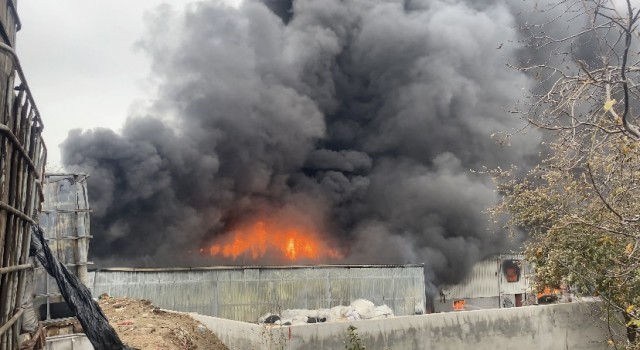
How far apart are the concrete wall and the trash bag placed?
308 cm

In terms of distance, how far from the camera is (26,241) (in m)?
6.09

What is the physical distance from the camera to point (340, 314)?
20.1 m

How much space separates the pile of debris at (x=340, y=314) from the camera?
63.0 ft

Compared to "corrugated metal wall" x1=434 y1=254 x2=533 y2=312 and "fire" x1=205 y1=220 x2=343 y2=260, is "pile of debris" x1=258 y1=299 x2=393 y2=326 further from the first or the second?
"fire" x1=205 y1=220 x2=343 y2=260

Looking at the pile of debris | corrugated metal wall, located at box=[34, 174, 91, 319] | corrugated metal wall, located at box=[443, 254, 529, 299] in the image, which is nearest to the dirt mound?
corrugated metal wall, located at box=[34, 174, 91, 319]

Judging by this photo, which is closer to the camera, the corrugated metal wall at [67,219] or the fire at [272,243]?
the corrugated metal wall at [67,219]

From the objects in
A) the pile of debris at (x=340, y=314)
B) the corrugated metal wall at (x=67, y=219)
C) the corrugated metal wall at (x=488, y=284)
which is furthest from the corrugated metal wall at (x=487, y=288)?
the corrugated metal wall at (x=67, y=219)

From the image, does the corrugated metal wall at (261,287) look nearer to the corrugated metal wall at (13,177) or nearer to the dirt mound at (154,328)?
the dirt mound at (154,328)

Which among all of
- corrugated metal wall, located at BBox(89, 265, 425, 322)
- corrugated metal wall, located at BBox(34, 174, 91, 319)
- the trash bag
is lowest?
corrugated metal wall, located at BBox(89, 265, 425, 322)

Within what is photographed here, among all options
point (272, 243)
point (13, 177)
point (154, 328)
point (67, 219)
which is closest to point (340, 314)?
point (154, 328)

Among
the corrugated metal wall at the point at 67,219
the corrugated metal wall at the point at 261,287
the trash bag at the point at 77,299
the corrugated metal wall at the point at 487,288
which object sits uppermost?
the corrugated metal wall at the point at 67,219

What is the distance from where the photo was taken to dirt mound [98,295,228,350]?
9109 millimetres

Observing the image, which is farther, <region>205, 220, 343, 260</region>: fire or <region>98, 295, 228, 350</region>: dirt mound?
<region>205, 220, 343, 260</region>: fire

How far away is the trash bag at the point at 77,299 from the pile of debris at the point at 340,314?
1201 centimetres
